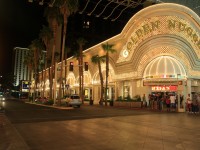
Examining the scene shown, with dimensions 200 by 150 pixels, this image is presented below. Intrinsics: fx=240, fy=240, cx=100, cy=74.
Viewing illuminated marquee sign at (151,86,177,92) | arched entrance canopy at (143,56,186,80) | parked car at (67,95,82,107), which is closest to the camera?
arched entrance canopy at (143,56,186,80)

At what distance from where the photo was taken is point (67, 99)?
3738cm

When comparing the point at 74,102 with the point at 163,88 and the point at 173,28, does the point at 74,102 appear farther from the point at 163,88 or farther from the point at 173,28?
the point at 173,28

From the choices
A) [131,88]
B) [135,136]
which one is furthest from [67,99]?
[135,136]

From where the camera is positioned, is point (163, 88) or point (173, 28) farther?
point (163, 88)

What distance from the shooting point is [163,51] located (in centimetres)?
3120

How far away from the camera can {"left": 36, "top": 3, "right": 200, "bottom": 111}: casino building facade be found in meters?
30.3

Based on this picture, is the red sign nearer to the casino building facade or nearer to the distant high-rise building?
the casino building facade

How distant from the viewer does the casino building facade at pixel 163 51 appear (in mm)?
30266

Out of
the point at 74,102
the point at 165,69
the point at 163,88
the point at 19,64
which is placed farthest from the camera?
the point at 19,64

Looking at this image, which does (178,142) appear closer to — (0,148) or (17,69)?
(0,148)

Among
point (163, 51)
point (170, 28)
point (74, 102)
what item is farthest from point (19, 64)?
point (170, 28)

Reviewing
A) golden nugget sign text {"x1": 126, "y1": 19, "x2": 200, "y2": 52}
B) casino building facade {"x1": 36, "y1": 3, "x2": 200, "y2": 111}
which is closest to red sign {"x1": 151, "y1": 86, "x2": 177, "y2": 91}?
casino building facade {"x1": 36, "y1": 3, "x2": 200, "y2": 111}

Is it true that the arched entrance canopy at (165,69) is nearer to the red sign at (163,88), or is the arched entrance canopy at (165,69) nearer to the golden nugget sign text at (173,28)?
the red sign at (163,88)

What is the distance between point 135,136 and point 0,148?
5.66m
